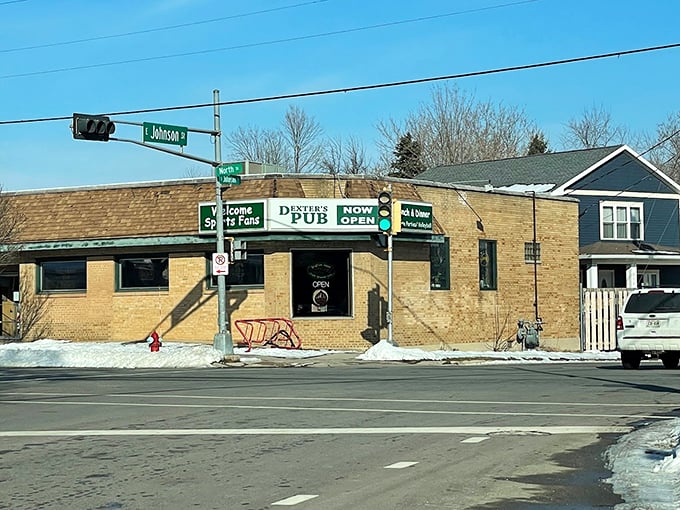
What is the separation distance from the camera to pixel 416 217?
3281 cm

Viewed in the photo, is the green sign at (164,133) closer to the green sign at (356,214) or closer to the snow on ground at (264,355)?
the snow on ground at (264,355)

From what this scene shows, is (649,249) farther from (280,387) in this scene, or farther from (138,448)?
(138,448)

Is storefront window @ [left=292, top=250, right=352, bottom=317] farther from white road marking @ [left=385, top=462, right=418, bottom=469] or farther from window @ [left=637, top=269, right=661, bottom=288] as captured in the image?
white road marking @ [left=385, top=462, right=418, bottom=469]

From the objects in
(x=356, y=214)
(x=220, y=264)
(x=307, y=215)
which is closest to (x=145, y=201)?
(x=307, y=215)

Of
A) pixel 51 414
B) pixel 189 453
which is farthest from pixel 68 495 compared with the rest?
pixel 51 414

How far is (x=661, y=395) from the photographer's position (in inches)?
675

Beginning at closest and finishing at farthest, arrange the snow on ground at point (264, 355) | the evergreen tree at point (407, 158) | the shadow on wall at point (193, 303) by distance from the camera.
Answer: the snow on ground at point (264, 355)
the shadow on wall at point (193, 303)
the evergreen tree at point (407, 158)

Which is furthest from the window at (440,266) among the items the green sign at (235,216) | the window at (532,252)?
the green sign at (235,216)

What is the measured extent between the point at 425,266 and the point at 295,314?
4917 millimetres

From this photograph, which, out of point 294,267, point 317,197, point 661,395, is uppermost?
point 317,197

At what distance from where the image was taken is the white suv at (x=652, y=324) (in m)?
24.8

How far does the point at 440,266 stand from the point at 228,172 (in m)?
9.67

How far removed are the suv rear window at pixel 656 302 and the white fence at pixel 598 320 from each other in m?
13.6

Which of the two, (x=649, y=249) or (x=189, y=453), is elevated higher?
(x=649, y=249)
